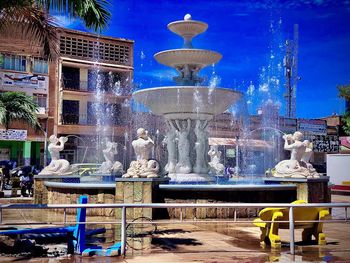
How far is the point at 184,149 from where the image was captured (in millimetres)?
14617

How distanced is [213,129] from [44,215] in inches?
1197

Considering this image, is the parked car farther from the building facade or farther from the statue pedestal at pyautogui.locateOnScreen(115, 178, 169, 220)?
the statue pedestal at pyautogui.locateOnScreen(115, 178, 169, 220)

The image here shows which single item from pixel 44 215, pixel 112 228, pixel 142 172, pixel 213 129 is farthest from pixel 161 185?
pixel 213 129

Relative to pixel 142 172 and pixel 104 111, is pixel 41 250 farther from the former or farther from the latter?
pixel 104 111

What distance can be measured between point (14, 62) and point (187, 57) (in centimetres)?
2319

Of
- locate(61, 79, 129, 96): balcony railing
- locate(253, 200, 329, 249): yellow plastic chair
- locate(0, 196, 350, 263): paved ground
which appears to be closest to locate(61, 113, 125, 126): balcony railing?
locate(61, 79, 129, 96): balcony railing

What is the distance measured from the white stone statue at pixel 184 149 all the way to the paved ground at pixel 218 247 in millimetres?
5092

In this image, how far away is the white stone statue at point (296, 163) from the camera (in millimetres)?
11406

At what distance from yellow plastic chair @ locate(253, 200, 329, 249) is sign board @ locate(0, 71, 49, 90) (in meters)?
29.8

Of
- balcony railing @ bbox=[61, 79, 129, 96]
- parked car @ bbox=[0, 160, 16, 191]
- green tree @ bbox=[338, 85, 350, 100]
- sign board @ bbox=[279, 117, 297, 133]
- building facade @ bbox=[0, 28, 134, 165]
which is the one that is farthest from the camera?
sign board @ bbox=[279, 117, 297, 133]

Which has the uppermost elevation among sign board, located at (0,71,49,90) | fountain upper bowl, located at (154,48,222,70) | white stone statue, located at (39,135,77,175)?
sign board, located at (0,71,49,90)

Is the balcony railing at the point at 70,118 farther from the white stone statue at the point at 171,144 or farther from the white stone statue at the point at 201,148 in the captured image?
the white stone statue at the point at 201,148

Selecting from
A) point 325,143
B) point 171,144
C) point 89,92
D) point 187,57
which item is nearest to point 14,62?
point 89,92

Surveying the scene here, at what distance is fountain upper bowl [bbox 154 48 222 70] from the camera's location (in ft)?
48.9
